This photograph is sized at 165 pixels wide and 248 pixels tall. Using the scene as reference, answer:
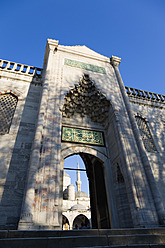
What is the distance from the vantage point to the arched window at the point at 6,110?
6.53 m

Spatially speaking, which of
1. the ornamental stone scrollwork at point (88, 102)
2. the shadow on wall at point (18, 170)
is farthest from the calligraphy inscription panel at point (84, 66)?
the shadow on wall at point (18, 170)

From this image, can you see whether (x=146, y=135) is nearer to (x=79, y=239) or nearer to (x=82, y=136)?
(x=82, y=136)

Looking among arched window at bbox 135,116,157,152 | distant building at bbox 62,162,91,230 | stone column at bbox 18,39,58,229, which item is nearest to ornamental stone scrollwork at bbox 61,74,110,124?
stone column at bbox 18,39,58,229

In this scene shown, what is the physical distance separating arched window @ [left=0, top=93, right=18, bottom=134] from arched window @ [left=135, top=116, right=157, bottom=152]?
6.76 m

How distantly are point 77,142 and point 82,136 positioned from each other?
0.47 meters

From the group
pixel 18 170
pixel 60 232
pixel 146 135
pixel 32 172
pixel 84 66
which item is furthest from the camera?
pixel 84 66

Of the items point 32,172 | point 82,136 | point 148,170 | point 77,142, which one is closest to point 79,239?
point 32,172

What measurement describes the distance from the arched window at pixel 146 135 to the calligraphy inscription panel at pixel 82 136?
8.20 feet

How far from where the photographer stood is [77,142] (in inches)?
271

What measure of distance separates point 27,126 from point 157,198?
Result: 5707 mm

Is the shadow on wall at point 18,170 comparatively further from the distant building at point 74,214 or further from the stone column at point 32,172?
the distant building at point 74,214

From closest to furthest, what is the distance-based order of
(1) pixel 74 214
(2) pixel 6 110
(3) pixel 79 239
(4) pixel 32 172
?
(3) pixel 79 239 → (4) pixel 32 172 → (2) pixel 6 110 → (1) pixel 74 214

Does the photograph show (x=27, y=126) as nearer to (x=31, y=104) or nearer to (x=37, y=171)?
(x=31, y=104)

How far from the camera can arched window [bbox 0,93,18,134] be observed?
21.4 ft
